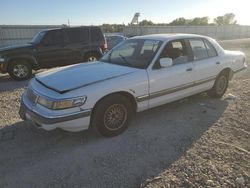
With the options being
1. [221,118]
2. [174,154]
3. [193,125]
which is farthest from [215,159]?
[221,118]

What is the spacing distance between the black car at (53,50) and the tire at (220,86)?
560cm

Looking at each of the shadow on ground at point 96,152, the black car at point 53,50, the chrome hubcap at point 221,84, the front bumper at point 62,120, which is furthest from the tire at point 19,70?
the chrome hubcap at point 221,84

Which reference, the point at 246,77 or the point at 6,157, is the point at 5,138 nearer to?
the point at 6,157

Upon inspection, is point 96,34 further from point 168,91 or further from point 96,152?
point 96,152

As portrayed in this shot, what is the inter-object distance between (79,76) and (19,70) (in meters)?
5.73

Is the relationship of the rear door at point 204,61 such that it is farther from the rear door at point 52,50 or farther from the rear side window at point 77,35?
the rear door at point 52,50

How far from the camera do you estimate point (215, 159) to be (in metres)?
3.54

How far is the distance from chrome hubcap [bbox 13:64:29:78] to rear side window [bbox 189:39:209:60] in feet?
20.5

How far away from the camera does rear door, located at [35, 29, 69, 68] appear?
30.6ft

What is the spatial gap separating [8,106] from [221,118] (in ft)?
15.6

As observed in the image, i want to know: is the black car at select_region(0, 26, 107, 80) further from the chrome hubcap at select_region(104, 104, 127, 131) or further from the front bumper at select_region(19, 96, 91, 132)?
the chrome hubcap at select_region(104, 104, 127, 131)

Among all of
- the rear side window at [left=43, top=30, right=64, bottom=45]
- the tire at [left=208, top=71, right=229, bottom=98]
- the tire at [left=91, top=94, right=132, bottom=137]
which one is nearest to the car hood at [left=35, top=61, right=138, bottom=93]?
the tire at [left=91, top=94, right=132, bottom=137]

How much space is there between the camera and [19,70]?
8.95 meters

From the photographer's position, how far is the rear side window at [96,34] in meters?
10.3
